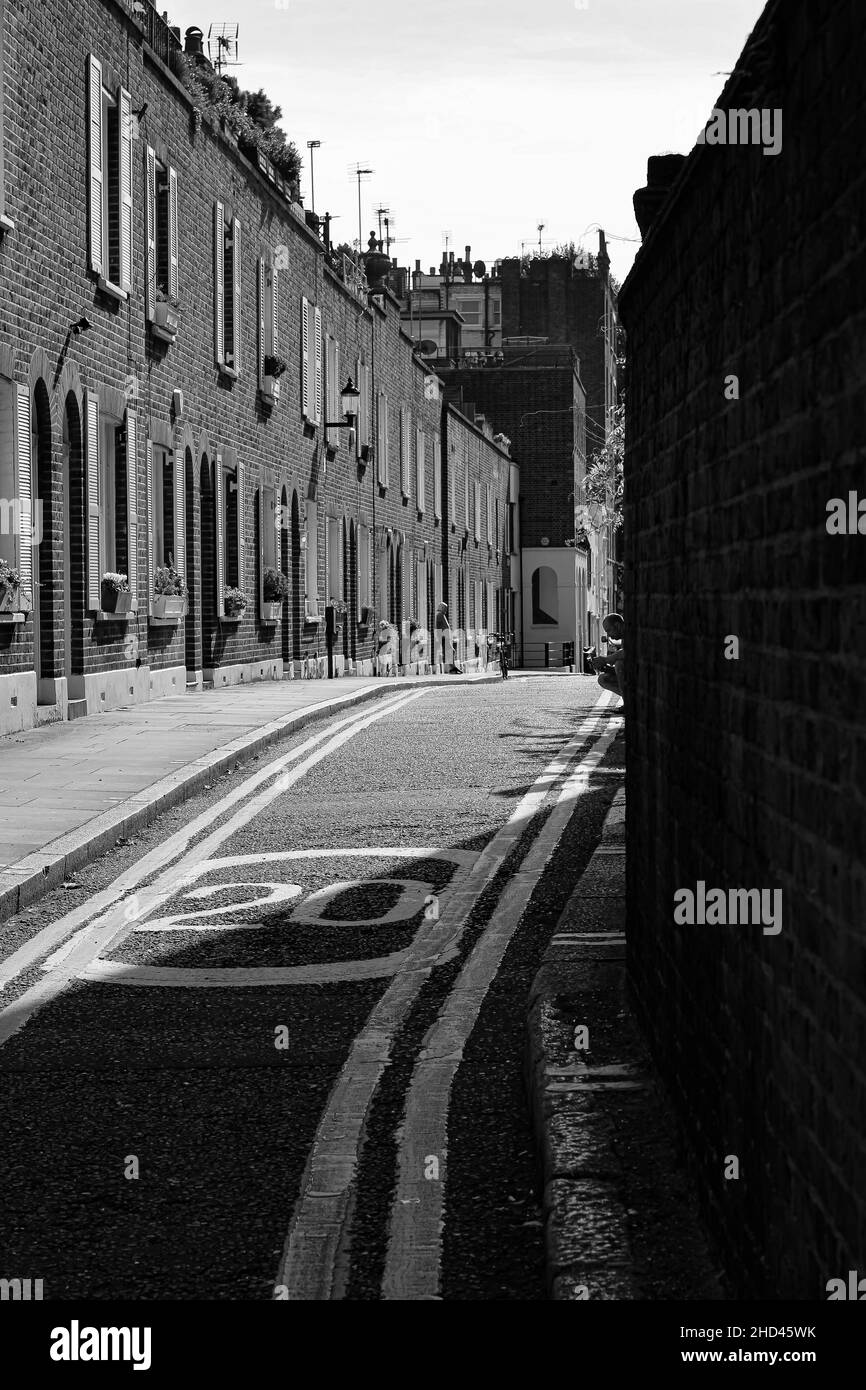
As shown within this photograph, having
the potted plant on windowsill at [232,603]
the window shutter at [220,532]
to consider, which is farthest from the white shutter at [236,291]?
the potted plant on windowsill at [232,603]

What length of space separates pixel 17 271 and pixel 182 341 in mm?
7203

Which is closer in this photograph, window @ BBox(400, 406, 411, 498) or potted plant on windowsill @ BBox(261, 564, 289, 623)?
potted plant on windowsill @ BBox(261, 564, 289, 623)

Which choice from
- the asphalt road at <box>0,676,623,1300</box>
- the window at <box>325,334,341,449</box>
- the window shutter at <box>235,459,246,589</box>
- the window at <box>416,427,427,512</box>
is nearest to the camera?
the asphalt road at <box>0,676,623,1300</box>

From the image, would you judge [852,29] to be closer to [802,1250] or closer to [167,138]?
[802,1250]

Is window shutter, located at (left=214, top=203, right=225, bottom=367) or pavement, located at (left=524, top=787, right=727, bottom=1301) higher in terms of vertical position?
window shutter, located at (left=214, top=203, right=225, bottom=367)

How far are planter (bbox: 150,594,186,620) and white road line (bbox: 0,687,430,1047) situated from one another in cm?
839

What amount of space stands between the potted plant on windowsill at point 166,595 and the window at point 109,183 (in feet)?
11.9

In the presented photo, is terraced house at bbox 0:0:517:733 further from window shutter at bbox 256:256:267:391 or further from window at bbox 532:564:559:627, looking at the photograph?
window at bbox 532:564:559:627

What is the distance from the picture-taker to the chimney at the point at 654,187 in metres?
5.75

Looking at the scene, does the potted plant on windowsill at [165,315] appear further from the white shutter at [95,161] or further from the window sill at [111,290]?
the white shutter at [95,161]

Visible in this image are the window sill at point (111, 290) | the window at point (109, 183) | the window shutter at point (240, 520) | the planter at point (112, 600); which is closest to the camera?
the window at point (109, 183)

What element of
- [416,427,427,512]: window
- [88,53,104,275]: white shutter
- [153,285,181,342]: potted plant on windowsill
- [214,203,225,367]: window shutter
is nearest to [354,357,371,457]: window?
[416,427,427,512]: window

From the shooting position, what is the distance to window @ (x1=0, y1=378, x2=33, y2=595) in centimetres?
1623

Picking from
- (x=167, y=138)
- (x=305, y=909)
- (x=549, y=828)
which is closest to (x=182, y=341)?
(x=167, y=138)
